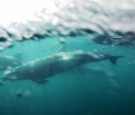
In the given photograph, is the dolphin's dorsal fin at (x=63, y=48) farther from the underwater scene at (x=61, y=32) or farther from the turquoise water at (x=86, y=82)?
the turquoise water at (x=86, y=82)

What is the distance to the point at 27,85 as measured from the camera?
155ft

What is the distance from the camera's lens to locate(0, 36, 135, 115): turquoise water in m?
19.1

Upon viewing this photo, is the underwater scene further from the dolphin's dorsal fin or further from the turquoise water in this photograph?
the turquoise water

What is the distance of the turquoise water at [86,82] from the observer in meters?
19.1

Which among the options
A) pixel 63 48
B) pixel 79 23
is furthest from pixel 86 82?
pixel 79 23

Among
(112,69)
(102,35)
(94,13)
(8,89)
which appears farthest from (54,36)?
(8,89)

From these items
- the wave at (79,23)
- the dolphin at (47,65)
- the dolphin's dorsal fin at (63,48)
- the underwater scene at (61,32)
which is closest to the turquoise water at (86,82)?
the underwater scene at (61,32)

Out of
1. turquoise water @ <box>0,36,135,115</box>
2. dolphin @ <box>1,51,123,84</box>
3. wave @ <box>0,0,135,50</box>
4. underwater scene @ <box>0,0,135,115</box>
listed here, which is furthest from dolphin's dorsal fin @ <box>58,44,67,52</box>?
wave @ <box>0,0,135,50</box>

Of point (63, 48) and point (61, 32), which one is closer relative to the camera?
point (61, 32)

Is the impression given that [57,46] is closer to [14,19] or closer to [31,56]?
[31,56]

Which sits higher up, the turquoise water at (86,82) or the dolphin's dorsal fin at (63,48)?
the dolphin's dorsal fin at (63,48)

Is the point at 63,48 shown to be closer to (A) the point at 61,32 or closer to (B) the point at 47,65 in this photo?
(B) the point at 47,65

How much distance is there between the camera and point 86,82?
180 feet

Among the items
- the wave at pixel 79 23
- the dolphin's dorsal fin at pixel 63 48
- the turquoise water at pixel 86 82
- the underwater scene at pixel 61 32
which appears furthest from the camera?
the turquoise water at pixel 86 82
